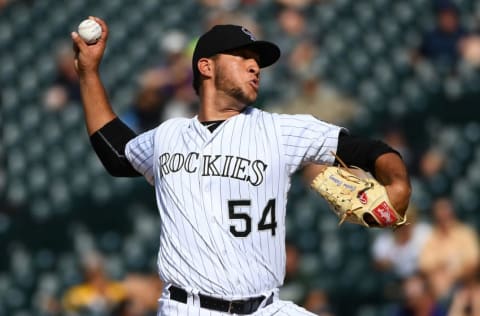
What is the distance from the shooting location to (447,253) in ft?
21.3

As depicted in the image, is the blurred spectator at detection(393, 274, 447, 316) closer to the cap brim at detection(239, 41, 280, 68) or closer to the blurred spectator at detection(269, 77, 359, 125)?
the blurred spectator at detection(269, 77, 359, 125)

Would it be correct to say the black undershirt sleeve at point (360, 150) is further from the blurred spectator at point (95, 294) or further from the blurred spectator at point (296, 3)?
the blurred spectator at point (296, 3)

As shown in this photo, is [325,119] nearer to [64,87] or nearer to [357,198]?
[64,87]

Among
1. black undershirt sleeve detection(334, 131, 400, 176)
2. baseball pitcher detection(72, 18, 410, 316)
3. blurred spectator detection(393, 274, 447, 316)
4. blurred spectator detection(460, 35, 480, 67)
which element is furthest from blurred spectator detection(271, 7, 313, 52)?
black undershirt sleeve detection(334, 131, 400, 176)

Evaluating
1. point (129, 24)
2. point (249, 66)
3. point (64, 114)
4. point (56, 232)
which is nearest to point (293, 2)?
point (129, 24)

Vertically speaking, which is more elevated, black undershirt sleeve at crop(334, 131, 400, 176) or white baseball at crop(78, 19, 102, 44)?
white baseball at crop(78, 19, 102, 44)

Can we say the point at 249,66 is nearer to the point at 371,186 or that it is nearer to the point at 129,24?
the point at 371,186

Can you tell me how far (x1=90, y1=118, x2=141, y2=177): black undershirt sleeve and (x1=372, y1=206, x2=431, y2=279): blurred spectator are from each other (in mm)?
3379

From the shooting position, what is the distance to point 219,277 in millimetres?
3117

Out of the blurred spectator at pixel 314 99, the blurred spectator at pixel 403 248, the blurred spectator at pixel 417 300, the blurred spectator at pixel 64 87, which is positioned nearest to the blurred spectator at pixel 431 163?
the blurred spectator at pixel 403 248

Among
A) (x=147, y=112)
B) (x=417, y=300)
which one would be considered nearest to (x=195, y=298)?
(x=417, y=300)

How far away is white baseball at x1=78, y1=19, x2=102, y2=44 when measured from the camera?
3.65 m

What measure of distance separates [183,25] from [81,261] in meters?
2.75

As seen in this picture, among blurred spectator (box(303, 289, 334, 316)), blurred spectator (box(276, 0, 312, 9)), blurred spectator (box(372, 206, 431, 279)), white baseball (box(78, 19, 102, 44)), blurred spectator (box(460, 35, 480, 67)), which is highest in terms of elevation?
blurred spectator (box(276, 0, 312, 9))
